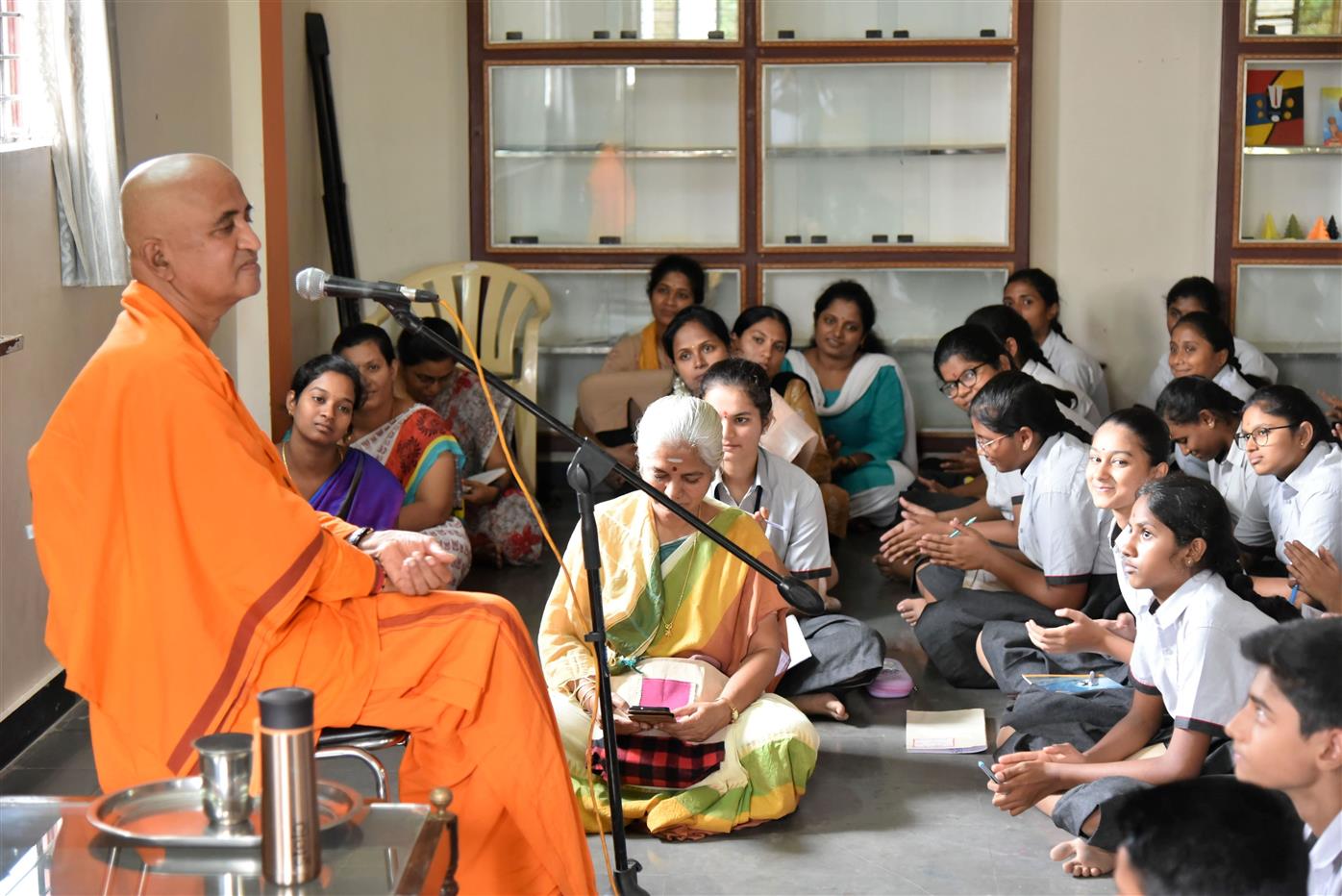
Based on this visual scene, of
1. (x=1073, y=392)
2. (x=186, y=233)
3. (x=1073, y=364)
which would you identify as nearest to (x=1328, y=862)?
(x=186, y=233)

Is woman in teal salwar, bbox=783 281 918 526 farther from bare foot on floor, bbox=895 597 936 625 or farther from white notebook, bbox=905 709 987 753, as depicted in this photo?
white notebook, bbox=905 709 987 753

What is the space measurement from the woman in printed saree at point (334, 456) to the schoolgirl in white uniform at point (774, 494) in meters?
1.02

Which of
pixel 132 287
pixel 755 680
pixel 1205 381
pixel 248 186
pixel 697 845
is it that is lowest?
pixel 697 845

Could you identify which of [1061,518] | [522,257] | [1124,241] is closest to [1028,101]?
[1124,241]

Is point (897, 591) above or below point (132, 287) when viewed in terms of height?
below

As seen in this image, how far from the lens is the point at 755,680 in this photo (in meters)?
3.33

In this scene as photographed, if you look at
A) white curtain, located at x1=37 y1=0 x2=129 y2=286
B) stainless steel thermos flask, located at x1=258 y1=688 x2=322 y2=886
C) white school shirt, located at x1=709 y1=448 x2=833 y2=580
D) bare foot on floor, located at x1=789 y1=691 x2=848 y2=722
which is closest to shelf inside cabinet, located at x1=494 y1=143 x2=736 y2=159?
white curtain, located at x1=37 y1=0 x2=129 y2=286

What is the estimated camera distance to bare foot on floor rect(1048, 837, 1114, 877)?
2.95 m

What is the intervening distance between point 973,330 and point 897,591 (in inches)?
36.3

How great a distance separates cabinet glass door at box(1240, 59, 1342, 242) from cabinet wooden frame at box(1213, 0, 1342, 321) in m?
0.03

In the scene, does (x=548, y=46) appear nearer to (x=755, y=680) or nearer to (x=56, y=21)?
(x=56, y=21)

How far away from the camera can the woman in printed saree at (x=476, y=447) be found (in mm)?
5555

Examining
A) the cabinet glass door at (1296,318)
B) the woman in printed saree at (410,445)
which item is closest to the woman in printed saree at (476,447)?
the woman in printed saree at (410,445)

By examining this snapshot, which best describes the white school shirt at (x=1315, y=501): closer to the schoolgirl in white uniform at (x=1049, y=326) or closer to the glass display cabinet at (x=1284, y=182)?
the schoolgirl in white uniform at (x=1049, y=326)
